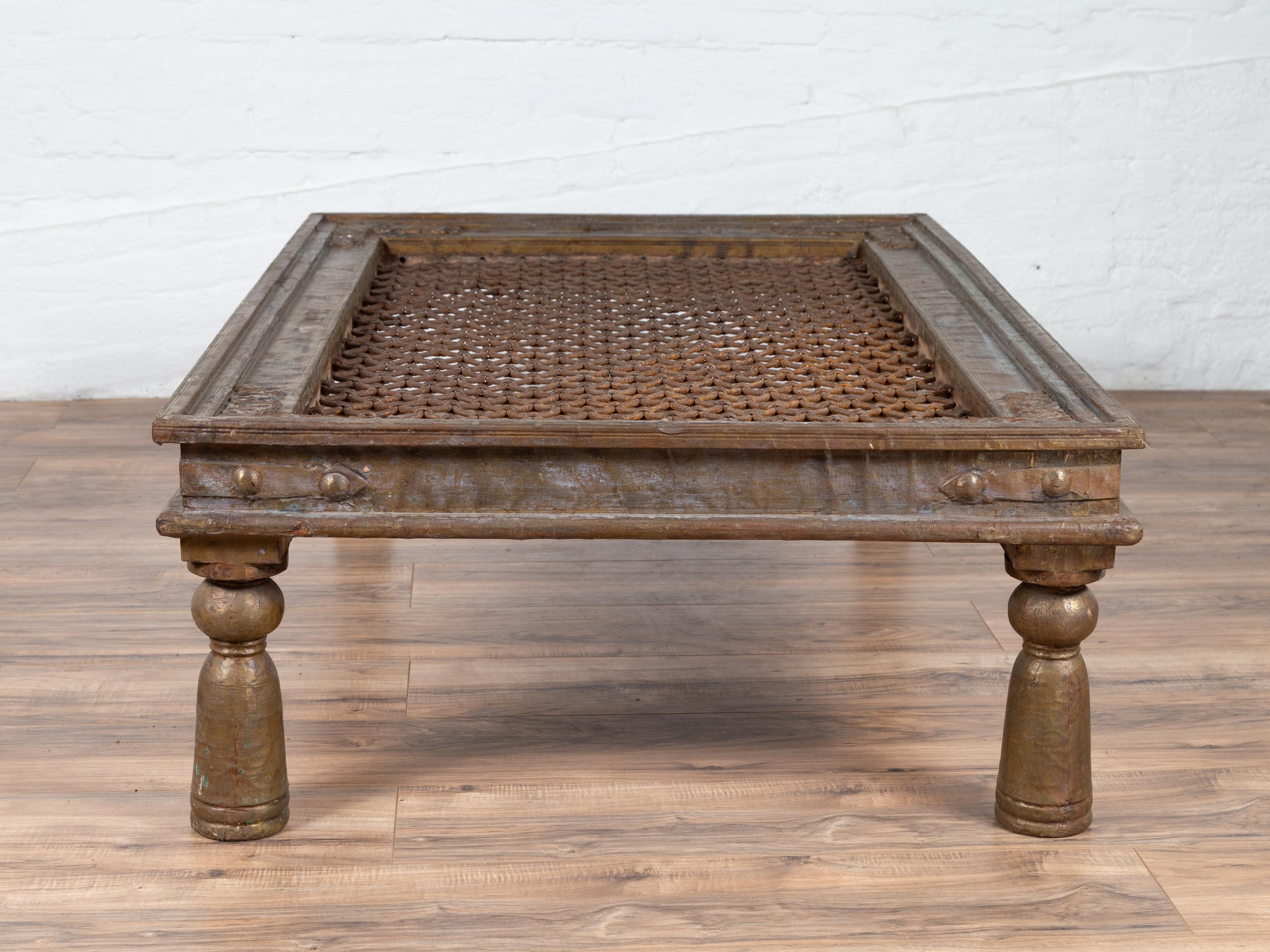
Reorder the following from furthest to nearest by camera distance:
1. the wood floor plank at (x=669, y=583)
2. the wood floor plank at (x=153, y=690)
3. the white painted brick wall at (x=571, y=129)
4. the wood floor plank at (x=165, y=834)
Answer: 1. the white painted brick wall at (x=571, y=129)
2. the wood floor plank at (x=669, y=583)
3. the wood floor plank at (x=153, y=690)
4. the wood floor plank at (x=165, y=834)

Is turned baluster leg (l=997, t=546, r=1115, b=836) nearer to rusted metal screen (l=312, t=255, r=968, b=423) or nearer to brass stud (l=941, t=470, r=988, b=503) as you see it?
brass stud (l=941, t=470, r=988, b=503)

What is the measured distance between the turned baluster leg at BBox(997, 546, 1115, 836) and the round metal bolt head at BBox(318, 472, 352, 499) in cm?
80

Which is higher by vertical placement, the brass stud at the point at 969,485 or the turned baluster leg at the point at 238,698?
the brass stud at the point at 969,485

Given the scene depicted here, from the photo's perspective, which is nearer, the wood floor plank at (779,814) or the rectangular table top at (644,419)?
the rectangular table top at (644,419)

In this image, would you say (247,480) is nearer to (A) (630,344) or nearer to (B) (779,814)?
(A) (630,344)

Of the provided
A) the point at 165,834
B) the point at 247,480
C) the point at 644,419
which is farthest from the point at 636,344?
the point at 165,834

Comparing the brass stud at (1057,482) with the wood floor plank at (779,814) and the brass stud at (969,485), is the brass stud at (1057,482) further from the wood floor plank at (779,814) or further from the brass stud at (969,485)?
the wood floor plank at (779,814)

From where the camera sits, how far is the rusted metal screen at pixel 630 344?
1917 millimetres

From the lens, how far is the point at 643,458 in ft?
5.74

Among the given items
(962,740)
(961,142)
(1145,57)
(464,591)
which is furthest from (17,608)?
(1145,57)

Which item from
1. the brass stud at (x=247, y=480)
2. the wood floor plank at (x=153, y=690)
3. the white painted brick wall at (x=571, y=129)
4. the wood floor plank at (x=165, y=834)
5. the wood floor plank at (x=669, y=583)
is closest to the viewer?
the brass stud at (x=247, y=480)

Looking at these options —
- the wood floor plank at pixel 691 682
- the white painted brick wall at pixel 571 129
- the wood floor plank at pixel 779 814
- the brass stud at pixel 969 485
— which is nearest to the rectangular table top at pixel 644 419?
the brass stud at pixel 969 485

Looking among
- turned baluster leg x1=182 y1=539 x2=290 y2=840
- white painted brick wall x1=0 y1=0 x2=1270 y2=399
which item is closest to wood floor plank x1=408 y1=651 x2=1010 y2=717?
turned baluster leg x1=182 y1=539 x2=290 y2=840

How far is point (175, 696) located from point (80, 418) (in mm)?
1764
